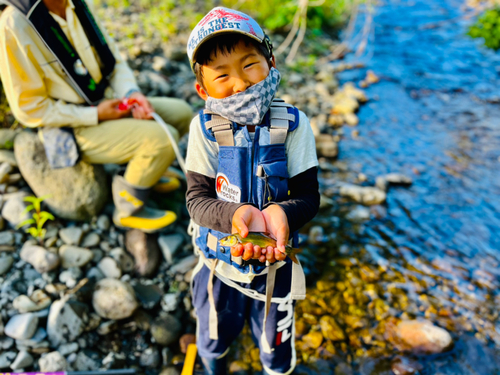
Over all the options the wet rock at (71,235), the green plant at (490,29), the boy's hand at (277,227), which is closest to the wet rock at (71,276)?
the wet rock at (71,235)

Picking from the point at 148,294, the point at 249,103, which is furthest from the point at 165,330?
the point at 249,103

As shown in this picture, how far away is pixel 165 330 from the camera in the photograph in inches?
116

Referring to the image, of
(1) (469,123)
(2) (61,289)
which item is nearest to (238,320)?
(2) (61,289)

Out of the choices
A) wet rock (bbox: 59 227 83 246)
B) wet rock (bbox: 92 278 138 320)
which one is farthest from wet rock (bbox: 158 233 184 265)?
wet rock (bbox: 59 227 83 246)

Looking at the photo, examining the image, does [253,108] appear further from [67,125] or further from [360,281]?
[360,281]

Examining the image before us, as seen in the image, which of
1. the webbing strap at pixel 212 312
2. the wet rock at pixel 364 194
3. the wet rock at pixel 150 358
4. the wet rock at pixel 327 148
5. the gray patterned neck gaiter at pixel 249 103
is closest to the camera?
the gray patterned neck gaiter at pixel 249 103

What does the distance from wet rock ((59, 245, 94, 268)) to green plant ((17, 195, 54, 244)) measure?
0.24 meters

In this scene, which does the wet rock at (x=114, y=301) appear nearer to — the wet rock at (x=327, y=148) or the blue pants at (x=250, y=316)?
the blue pants at (x=250, y=316)

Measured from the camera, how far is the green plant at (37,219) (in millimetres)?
3104

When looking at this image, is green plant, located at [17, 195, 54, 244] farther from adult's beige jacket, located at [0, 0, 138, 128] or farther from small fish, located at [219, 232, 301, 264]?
small fish, located at [219, 232, 301, 264]

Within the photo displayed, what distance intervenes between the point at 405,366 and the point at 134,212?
9.11ft

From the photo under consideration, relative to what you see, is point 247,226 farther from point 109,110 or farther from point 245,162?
point 109,110

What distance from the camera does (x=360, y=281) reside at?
3.60 metres

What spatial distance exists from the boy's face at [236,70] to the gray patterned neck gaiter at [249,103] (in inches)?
1.2
